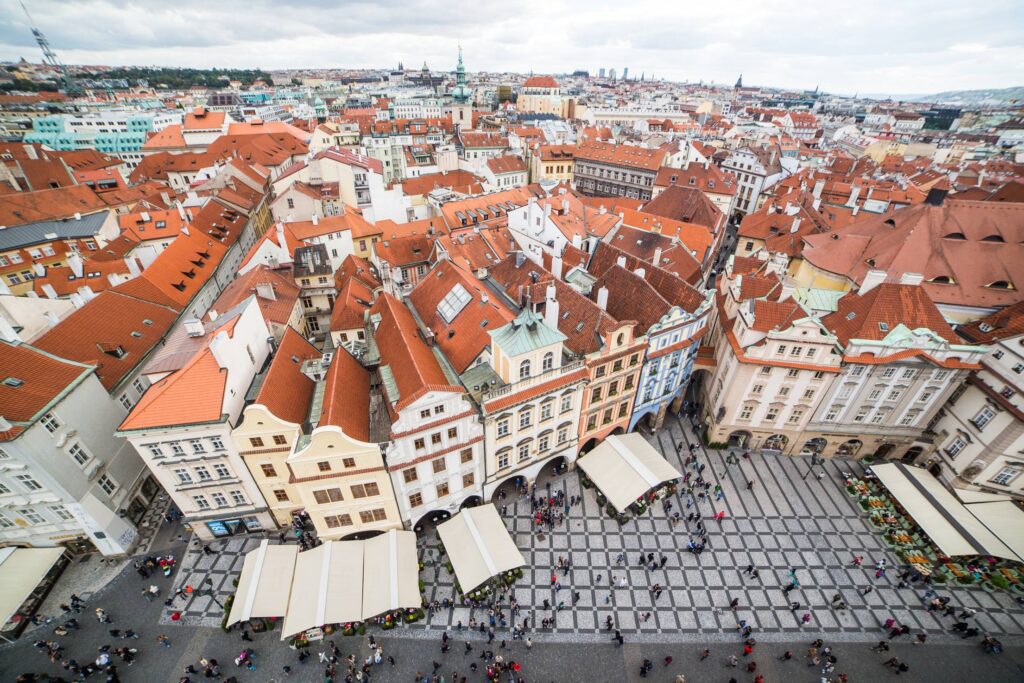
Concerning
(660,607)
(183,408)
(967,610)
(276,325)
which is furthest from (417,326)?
(967,610)

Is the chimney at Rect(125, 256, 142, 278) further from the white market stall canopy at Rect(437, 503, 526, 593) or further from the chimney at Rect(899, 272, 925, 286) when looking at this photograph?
the chimney at Rect(899, 272, 925, 286)

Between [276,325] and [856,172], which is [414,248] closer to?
[276,325]

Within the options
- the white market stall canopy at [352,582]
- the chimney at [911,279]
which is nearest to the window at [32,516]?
the white market stall canopy at [352,582]

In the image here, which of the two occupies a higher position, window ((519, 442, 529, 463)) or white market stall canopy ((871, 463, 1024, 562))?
window ((519, 442, 529, 463))

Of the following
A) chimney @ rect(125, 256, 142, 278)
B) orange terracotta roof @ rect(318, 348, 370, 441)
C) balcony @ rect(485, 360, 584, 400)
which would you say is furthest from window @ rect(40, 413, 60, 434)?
balcony @ rect(485, 360, 584, 400)

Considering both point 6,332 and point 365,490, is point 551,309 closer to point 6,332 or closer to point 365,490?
point 365,490

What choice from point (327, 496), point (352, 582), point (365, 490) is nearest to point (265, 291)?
point (327, 496)
